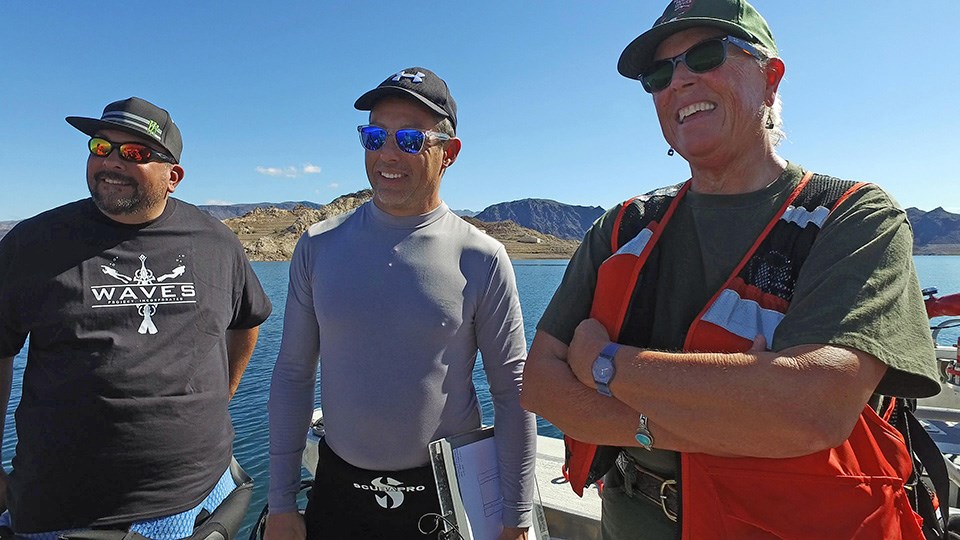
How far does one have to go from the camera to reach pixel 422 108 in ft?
6.96

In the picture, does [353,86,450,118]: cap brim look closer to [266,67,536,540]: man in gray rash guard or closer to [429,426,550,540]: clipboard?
[266,67,536,540]: man in gray rash guard

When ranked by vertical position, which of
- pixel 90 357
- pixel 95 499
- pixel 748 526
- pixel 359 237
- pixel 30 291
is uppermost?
pixel 359 237

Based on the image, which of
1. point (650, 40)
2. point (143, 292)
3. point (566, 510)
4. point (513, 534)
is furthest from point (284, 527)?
point (650, 40)

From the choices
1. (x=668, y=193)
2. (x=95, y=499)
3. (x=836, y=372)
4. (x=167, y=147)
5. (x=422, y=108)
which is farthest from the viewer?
(x=167, y=147)

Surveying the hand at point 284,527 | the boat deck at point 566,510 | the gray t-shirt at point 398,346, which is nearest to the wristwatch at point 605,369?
the gray t-shirt at point 398,346

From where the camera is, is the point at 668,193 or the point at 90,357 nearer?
the point at 668,193

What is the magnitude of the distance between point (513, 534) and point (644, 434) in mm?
885

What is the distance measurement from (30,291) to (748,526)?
306 centimetres

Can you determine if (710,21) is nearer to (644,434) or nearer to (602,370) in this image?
(602,370)

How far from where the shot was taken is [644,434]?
1.45 meters

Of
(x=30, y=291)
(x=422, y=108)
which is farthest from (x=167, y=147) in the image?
(x=422, y=108)

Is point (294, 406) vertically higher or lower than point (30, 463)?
higher

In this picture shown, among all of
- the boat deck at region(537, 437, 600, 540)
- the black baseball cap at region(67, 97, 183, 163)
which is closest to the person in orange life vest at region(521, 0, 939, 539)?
the boat deck at region(537, 437, 600, 540)

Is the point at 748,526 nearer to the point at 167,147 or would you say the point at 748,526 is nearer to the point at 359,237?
the point at 359,237
